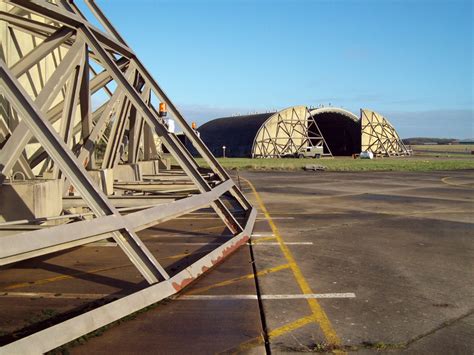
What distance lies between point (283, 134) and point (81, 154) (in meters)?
60.7

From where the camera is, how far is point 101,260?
8.28m

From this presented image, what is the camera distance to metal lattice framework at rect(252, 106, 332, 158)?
67250mm

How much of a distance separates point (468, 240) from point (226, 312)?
6788 millimetres

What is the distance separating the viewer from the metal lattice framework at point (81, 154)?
4879mm

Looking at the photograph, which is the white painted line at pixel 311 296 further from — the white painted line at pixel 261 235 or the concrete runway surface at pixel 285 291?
the white painted line at pixel 261 235

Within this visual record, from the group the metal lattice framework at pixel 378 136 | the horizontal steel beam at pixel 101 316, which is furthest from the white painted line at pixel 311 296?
the metal lattice framework at pixel 378 136

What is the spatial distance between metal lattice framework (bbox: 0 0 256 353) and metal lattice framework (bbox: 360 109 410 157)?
65.2 m

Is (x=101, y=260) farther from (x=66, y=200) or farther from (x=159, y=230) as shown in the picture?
(x=159, y=230)

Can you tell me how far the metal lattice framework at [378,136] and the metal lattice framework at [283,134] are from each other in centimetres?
947

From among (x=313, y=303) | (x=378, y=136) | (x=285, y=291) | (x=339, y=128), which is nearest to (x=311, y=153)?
(x=339, y=128)

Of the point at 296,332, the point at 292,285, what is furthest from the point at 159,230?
the point at 296,332

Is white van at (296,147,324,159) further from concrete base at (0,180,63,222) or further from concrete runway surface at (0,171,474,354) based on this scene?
concrete base at (0,180,63,222)

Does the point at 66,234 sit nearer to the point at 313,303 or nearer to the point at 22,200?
the point at 22,200

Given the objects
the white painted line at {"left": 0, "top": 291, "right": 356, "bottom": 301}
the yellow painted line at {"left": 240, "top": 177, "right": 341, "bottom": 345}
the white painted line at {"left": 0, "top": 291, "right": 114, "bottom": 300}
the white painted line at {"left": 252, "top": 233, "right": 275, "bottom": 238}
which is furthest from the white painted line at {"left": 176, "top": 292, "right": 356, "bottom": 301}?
the white painted line at {"left": 252, "top": 233, "right": 275, "bottom": 238}
